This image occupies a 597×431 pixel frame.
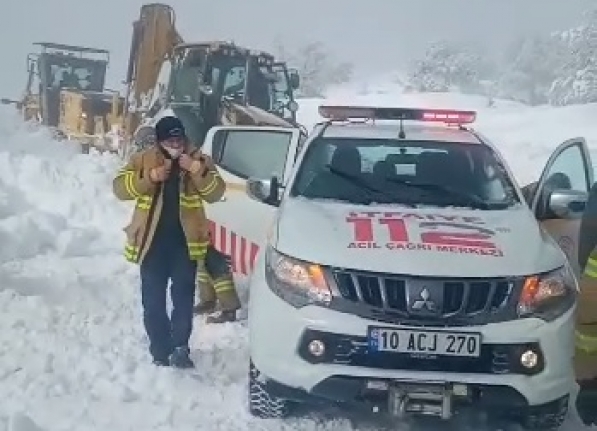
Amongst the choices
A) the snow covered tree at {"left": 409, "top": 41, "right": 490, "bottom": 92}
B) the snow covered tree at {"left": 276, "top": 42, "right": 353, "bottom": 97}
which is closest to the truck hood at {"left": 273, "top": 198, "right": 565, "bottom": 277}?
the snow covered tree at {"left": 276, "top": 42, "right": 353, "bottom": 97}

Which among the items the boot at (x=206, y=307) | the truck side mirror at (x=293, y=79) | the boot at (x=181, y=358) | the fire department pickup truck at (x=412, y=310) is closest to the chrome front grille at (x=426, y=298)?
the fire department pickup truck at (x=412, y=310)

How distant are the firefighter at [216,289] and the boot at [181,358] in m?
0.82

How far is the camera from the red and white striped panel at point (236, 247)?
264 inches

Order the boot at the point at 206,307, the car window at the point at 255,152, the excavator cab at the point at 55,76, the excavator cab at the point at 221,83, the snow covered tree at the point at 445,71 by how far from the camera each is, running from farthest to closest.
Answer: the snow covered tree at the point at 445,71 → the excavator cab at the point at 55,76 → the excavator cab at the point at 221,83 → the car window at the point at 255,152 → the boot at the point at 206,307

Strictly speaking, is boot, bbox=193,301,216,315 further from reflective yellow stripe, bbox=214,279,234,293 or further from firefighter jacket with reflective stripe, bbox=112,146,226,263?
firefighter jacket with reflective stripe, bbox=112,146,226,263

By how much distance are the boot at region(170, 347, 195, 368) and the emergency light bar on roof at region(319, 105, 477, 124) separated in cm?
183

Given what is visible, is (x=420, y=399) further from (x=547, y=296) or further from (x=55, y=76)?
(x=55, y=76)

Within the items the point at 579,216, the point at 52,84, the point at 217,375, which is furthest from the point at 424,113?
the point at 52,84

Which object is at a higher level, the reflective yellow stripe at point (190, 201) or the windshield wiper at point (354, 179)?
the windshield wiper at point (354, 179)

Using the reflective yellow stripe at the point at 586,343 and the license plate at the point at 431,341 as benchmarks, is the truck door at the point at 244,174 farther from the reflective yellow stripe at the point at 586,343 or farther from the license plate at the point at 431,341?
the reflective yellow stripe at the point at 586,343

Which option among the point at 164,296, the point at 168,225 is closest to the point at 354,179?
the point at 168,225

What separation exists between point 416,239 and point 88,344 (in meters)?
2.46

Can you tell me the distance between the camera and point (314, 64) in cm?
7719

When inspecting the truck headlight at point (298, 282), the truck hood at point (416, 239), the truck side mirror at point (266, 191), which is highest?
the truck hood at point (416, 239)
